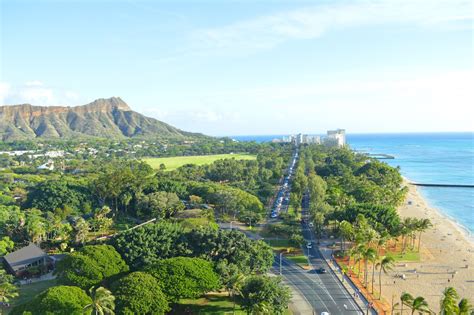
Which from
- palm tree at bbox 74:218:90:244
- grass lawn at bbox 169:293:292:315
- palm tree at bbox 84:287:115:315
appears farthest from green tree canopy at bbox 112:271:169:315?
palm tree at bbox 74:218:90:244

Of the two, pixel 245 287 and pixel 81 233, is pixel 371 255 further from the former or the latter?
pixel 81 233

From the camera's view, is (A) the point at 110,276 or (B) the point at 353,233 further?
(B) the point at 353,233

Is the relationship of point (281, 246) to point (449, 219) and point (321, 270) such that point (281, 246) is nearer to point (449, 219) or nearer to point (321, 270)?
point (321, 270)

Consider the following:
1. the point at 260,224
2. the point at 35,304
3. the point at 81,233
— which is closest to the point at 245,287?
the point at 35,304

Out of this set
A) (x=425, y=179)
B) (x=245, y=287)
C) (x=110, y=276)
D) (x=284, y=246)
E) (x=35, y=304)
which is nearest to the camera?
(x=35, y=304)

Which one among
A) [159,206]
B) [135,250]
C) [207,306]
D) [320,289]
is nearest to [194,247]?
[135,250]

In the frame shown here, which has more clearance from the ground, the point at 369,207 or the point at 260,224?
the point at 369,207
